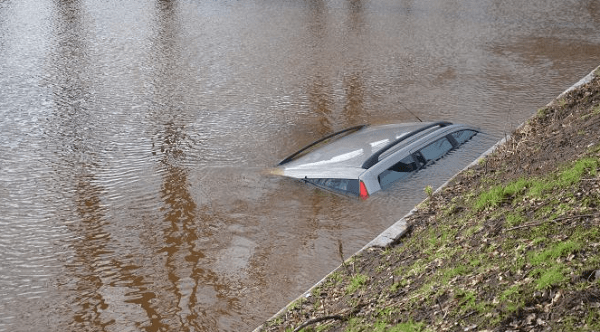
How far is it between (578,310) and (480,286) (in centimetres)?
95

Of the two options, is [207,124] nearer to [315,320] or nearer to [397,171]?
[397,171]

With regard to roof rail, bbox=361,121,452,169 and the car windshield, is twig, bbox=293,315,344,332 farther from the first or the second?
the car windshield

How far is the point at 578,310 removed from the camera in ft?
14.7

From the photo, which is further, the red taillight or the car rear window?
the car rear window

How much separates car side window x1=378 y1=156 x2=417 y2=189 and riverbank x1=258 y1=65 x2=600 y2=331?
597mm

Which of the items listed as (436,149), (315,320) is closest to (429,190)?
(436,149)

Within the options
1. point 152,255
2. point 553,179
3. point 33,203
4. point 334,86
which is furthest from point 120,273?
point 334,86

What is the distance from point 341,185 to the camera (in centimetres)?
914

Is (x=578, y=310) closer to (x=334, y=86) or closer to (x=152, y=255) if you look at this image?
(x=152, y=255)

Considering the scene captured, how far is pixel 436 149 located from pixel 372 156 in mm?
1052

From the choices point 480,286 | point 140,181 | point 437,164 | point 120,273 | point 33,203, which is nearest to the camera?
point 480,286

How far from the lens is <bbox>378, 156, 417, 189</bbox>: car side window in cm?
892

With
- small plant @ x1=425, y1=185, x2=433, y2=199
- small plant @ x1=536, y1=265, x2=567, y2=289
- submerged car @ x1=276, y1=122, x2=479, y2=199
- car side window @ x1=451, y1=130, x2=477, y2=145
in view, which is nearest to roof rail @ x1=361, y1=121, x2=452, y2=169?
submerged car @ x1=276, y1=122, x2=479, y2=199

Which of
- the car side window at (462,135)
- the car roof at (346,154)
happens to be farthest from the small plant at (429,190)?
the car side window at (462,135)
